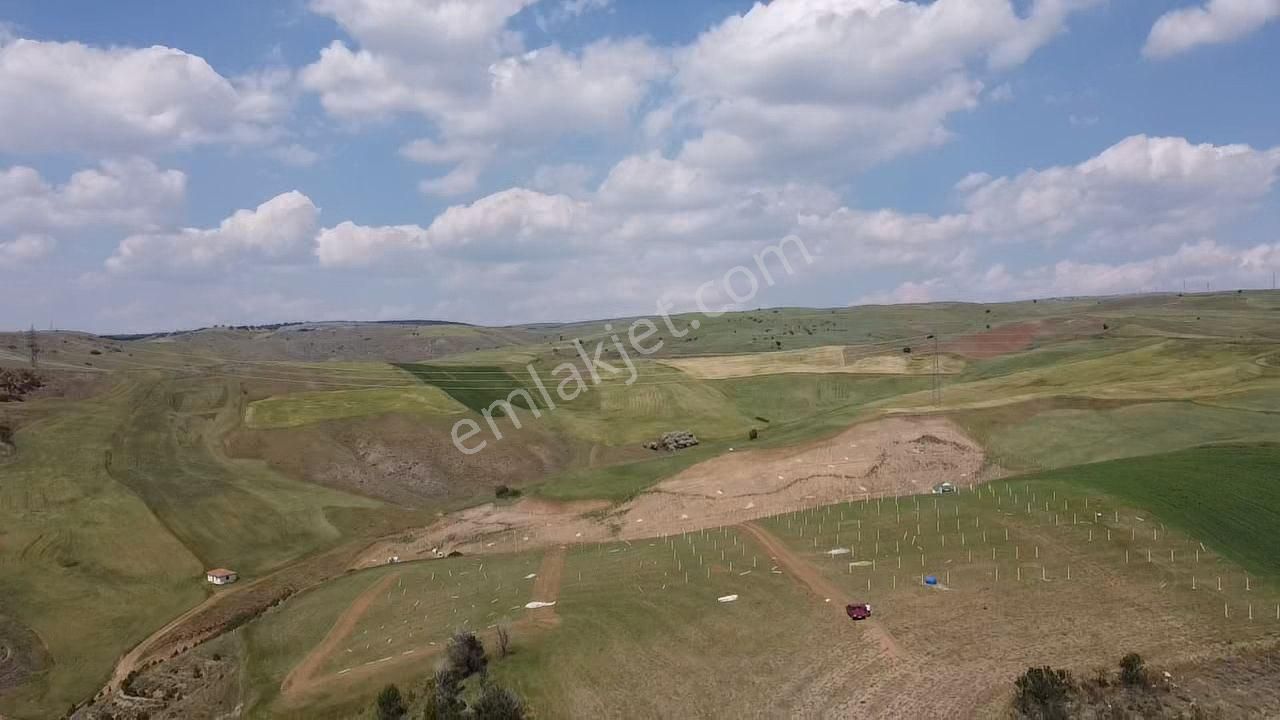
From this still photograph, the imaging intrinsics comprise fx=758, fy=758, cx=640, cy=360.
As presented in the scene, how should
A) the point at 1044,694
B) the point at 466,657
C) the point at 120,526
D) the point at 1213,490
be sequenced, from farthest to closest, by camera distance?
the point at 120,526, the point at 1213,490, the point at 466,657, the point at 1044,694

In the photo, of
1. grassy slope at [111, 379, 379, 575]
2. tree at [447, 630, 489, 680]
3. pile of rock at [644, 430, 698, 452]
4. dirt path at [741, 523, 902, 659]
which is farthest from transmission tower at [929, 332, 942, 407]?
tree at [447, 630, 489, 680]

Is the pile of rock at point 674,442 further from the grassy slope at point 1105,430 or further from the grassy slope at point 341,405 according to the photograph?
the grassy slope at point 1105,430

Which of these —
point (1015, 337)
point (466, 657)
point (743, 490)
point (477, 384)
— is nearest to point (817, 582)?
point (466, 657)

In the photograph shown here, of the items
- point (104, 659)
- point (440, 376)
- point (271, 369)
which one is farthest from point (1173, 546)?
point (271, 369)

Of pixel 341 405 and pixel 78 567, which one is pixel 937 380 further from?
pixel 78 567

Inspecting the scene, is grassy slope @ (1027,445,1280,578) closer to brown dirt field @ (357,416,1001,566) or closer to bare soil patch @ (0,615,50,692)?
brown dirt field @ (357,416,1001,566)

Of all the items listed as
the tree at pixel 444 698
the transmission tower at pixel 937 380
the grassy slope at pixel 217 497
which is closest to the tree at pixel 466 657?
the tree at pixel 444 698
